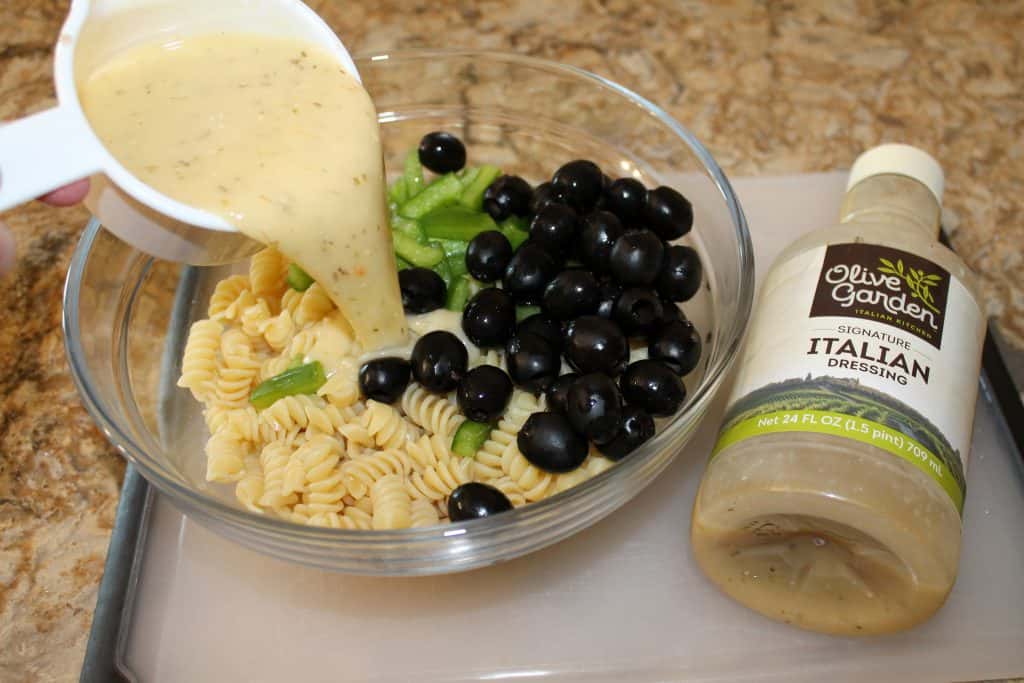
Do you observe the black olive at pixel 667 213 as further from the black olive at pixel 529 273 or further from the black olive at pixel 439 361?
the black olive at pixel 439 361

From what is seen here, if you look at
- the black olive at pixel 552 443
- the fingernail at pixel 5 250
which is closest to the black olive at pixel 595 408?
the black olive at pixel 552 443

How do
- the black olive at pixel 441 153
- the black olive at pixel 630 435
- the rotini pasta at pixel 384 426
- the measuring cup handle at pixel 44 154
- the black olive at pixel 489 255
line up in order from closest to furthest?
1. the measuring cup handle at pixel 44 154
2. the black olive at pixel 630 435
3. the rotini pasta at pixel 384 426
4. the black olive at pixel 489 255
5. the black olive at pixel 441 153

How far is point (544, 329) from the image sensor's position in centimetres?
163

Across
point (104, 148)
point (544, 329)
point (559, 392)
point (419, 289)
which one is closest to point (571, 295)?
point (544, 329)

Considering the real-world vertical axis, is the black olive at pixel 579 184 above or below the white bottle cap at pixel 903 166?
below

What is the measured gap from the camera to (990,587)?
157cm

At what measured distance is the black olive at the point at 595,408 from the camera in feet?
4.83

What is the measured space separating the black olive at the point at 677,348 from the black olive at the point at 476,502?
1.32 feet

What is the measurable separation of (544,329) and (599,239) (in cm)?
21

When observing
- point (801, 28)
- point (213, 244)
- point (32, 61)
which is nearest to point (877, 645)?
point (213, 244)

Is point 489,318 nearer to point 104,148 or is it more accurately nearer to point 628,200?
point 628,200

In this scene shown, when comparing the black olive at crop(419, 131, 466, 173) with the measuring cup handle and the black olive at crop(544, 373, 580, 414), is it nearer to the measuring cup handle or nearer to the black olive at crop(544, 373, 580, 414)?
the black olive at crop(544, 373, 580, 414)

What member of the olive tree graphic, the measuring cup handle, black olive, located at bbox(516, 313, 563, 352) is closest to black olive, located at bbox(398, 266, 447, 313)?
black olive, located at bbox(516, 313, 563, 352)

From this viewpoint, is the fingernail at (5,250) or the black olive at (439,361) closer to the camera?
the fingernail at (5,250)
